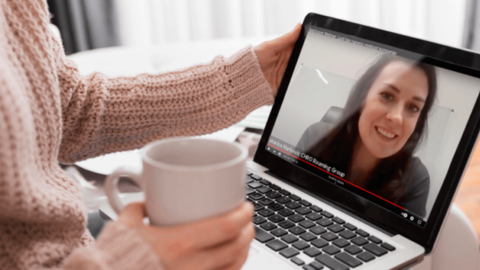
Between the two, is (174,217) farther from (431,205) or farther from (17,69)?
(431,205)

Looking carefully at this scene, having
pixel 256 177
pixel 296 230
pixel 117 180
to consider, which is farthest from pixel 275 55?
pixel 117 180

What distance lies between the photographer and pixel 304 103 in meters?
0.69

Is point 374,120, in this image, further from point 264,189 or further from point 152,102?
point 152,102

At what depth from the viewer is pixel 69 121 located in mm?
610

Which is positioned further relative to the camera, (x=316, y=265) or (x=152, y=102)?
(x=152, y=102)

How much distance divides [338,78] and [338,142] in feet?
0.32

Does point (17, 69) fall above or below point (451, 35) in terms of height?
above

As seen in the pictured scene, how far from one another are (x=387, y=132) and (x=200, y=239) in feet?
1.13

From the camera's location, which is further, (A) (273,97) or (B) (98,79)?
(A) (273,97)

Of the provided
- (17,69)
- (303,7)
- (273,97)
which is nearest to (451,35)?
(303,7)

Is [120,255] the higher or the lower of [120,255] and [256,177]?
the higher

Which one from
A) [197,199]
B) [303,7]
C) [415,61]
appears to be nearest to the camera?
[197,199]

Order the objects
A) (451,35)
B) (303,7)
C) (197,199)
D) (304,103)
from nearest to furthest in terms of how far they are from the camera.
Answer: (197,199), (304,103), (303,7), (451,35)

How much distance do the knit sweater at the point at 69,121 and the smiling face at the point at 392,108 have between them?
0.18 m
